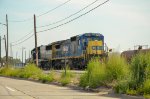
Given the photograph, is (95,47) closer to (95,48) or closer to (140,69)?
(95,48)

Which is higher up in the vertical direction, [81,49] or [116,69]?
[81,49]

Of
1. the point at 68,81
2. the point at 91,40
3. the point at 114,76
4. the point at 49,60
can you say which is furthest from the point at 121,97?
the point at 49,60

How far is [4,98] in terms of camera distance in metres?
15.8

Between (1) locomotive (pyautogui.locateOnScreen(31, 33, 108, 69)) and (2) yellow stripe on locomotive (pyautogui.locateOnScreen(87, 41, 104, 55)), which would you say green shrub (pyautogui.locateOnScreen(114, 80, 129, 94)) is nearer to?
(1) locomotive (pyautogui.locateOnScreen(31, 33, 108, 69))

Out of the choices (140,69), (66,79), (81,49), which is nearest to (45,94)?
(140,69)

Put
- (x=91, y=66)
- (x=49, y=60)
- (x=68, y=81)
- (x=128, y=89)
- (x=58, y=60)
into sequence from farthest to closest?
1. (x=49, y=60)
2. (x=58, y=60)
3. (x=68, y=81)
4. (x=91, y=66)
5. (x=128, y=89)

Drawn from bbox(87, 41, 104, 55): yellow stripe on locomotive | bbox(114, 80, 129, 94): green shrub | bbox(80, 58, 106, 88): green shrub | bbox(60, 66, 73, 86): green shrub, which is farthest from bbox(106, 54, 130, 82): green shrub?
bbox(87, 41, 104, 55): yellow stripe on locomotive

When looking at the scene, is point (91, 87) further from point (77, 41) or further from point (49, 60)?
point (49, 60)

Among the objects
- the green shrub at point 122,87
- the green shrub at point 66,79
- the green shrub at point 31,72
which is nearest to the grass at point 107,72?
the green shrub at point 122,87

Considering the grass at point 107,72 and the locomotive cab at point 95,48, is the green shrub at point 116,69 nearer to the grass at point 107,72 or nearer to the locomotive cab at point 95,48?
the grass at point 107,72

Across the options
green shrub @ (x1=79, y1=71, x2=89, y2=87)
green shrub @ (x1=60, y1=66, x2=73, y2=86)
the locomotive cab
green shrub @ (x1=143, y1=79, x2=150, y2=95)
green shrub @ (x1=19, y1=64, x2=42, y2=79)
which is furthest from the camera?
the locomotive cab

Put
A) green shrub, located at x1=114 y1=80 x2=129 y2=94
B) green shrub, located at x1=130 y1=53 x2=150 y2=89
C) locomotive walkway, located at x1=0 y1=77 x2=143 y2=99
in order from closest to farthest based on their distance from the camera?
locomotive walkway, located at x1=0 y1=77 x2=143 y2=99 → green shrub, located at x1=130 y1=53 x2=150 y2=89 → green shrub, located at x1=114 y1=80 x2=129 y2=94

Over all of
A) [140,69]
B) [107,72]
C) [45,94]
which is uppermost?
[140,69]

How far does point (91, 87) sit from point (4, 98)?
6.73 meters
